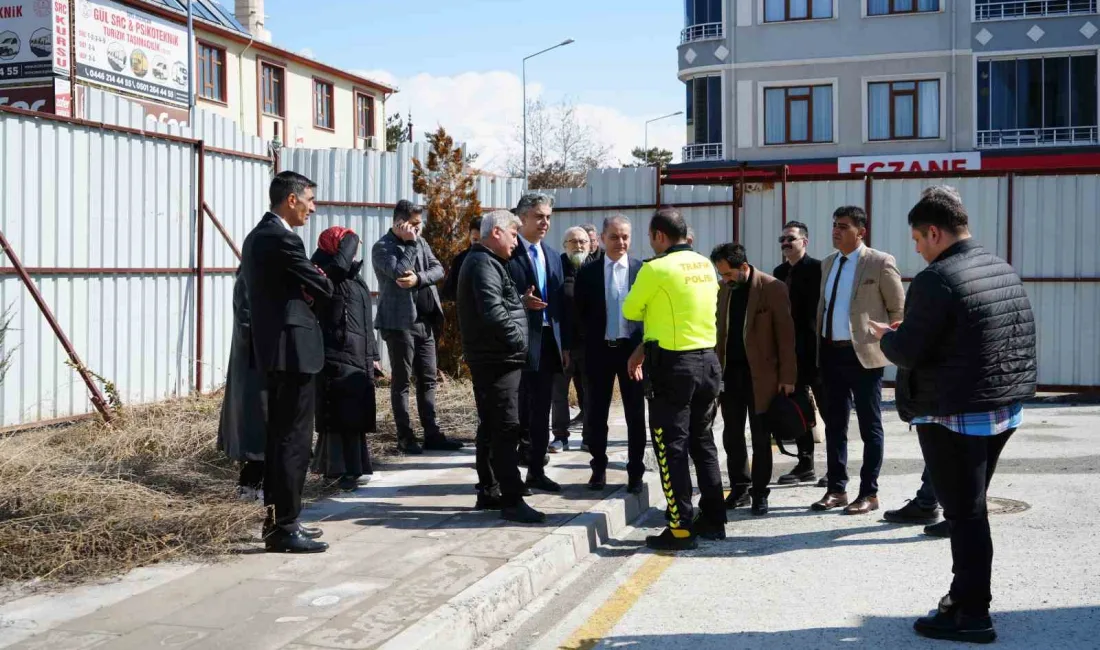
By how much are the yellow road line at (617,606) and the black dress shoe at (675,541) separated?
8 centimetres

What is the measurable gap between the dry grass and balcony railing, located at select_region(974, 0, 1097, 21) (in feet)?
92.9

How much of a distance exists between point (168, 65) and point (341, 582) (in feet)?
130

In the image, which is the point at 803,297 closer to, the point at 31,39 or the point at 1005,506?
the point at 1005,506

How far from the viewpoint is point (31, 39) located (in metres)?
36.6

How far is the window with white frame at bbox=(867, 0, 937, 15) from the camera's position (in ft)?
107

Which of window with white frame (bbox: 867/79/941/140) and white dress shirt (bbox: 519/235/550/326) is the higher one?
window with white frame (bbox: 867/79/941/140)

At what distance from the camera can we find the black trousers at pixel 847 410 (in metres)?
7.79

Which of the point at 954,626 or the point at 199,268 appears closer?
the point at 954,626

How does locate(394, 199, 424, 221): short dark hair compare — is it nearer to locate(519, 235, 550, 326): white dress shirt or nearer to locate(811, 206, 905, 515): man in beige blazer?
locate(519, 235, 550, 326): white dress shirt

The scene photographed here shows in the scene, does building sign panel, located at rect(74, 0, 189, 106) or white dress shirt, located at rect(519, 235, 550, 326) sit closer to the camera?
white dress shirt, located at rect(519, 235, 550, 326)

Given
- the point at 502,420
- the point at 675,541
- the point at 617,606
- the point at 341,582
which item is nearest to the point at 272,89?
the point at 502,420

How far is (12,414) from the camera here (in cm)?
934

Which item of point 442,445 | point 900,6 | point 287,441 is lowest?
point 442,445

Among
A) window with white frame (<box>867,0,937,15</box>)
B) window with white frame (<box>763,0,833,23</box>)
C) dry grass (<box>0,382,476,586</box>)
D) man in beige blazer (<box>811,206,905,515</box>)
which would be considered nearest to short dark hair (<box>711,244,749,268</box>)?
man in beige blazer (<box>811,206,905,515</box>)
